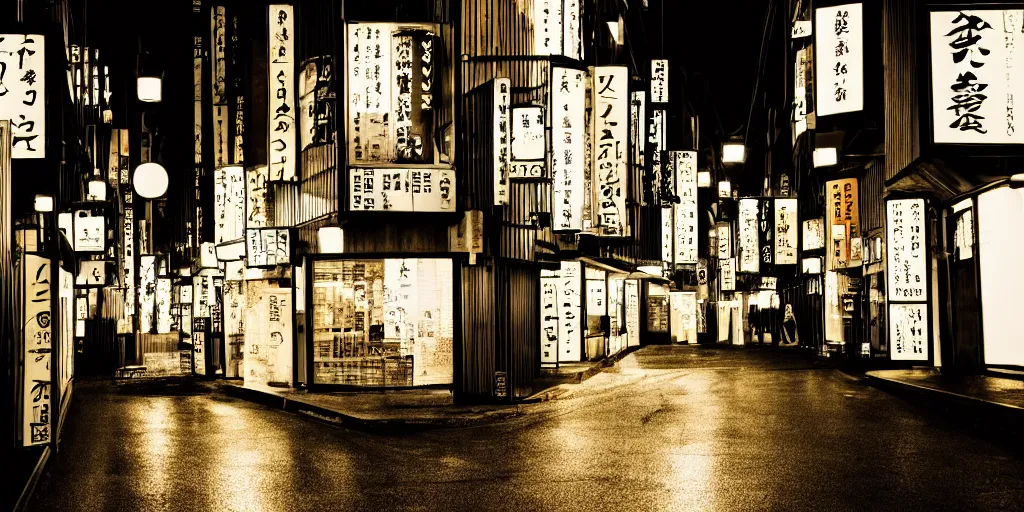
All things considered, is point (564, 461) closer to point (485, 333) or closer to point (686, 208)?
point (485, 333)

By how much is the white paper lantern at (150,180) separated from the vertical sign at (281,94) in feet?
8.95

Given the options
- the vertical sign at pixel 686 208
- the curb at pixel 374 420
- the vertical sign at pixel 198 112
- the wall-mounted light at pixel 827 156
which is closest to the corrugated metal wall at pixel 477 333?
the curb at pixel 374 420

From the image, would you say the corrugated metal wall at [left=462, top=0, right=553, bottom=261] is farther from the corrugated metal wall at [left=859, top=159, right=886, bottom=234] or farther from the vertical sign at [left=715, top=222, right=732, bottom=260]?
the vertical sign at [left=715, top=222, right=732, bottom=260]

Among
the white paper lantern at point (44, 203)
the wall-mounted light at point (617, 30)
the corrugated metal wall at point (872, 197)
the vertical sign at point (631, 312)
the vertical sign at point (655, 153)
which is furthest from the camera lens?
the vertical sign at point (631, 312)

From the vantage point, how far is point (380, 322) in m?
26.7

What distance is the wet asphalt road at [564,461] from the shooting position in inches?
456

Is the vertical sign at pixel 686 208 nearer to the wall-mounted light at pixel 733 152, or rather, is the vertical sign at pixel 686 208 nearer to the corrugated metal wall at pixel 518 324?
the wall-mounted light at pixel 733 152

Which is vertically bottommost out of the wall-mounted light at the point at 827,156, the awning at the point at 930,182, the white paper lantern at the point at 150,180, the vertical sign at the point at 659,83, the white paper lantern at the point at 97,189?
the awning at the point at 930,182

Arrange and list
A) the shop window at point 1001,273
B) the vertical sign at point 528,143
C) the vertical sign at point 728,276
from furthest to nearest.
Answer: the vertical sign at point 728,276 → the vertical sign at point 528,143 → the shop window at point 1001,273

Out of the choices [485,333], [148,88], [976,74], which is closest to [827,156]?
[485,333]

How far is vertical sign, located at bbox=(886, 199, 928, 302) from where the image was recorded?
28.6 metres

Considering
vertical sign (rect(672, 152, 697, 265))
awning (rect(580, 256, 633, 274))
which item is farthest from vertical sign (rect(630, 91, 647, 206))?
vertical sign (rect(672, 152, 697, 265))

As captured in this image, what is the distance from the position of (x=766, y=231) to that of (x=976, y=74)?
31.9 meters

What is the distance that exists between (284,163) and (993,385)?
17.7 metres
